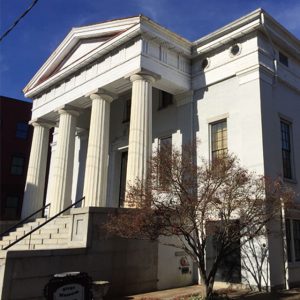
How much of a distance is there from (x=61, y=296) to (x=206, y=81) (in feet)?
42.5

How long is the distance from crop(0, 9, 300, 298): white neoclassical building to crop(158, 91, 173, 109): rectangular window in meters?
0.06

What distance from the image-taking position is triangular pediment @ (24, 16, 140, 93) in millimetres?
17875

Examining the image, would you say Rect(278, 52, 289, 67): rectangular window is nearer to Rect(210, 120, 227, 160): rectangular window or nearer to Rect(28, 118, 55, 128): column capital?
Rect(210, 120, 227, 160): rectangular window

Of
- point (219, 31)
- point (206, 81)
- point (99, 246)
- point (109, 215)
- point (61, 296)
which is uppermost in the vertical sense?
point (219, 31)

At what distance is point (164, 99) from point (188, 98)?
6.53 feet

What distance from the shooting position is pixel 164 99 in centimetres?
2019

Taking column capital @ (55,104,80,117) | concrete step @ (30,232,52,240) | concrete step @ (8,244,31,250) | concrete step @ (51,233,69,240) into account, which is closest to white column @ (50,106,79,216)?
column capital @ (55,104,80,117)

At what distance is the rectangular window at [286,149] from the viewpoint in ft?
54.0

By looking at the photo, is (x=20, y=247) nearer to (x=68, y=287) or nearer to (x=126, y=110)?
(x=68, y=287)

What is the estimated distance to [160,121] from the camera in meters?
19.7

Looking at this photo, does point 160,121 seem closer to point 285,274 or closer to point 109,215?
point 109,215

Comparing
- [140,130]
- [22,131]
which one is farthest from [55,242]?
[22,131]

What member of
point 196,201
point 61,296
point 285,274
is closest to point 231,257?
point 285,274

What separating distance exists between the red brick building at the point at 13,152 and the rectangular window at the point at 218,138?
84.5 feet
